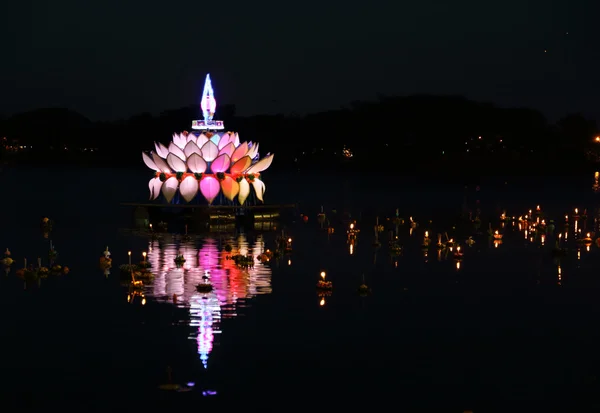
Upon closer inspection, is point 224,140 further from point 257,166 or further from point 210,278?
point 210,278

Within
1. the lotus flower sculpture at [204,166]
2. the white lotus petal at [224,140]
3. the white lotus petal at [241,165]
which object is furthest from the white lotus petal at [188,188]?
the white lotus petal at [224,140]

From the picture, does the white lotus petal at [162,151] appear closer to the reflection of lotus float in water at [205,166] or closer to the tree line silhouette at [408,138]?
the reflection of lotus float in water at [205,166]

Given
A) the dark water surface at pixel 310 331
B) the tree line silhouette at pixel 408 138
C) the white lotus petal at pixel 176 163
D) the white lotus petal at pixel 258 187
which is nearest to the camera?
the dark water surface at pixel 310 331

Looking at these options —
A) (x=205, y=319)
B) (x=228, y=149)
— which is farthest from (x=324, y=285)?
(x=228, y=149)

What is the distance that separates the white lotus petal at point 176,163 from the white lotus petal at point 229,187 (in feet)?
4.22

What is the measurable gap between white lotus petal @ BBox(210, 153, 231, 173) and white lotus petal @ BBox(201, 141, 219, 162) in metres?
0.18

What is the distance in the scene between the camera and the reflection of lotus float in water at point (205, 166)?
3141cm

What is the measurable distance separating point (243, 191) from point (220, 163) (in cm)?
146

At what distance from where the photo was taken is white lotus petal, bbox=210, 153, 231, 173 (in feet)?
103

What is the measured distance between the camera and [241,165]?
3177cm

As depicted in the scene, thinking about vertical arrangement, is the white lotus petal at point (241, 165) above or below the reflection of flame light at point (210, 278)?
above

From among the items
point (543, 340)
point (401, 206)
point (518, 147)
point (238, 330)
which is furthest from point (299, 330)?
point (518, 147)

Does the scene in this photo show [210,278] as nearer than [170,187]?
Yes

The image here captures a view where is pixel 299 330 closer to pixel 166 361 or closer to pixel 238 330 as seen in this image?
pixel 238 330
